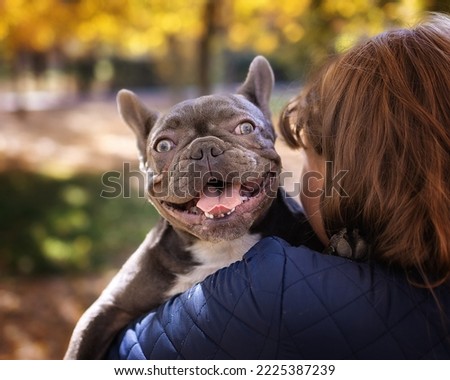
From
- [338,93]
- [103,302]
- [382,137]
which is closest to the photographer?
[382,137]

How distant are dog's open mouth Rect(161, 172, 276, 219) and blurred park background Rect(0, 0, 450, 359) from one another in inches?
24.1

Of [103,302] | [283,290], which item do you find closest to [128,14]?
[103,302]

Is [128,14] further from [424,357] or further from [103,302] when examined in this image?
[424,357]

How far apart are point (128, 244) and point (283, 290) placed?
6.57m

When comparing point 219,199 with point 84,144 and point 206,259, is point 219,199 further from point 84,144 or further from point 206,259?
point 84,144

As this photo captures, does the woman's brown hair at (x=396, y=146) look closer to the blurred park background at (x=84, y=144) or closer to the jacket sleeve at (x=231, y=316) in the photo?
the jacket sleeve at (x=231, y=316)

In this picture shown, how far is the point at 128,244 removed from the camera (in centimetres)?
827

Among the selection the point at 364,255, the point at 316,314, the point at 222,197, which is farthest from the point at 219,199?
the point at 316,314

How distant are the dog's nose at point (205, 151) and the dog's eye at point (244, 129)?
0.63ft

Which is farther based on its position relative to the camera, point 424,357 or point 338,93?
point 338,93

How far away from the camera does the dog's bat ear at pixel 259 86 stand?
294cm

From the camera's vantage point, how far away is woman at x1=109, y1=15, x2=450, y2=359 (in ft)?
6.07

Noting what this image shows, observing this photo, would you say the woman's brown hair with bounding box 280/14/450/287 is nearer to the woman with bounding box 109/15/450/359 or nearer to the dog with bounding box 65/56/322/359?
the woman with bounding box 109/15/450/359

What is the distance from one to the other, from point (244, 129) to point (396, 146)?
2.46ft
